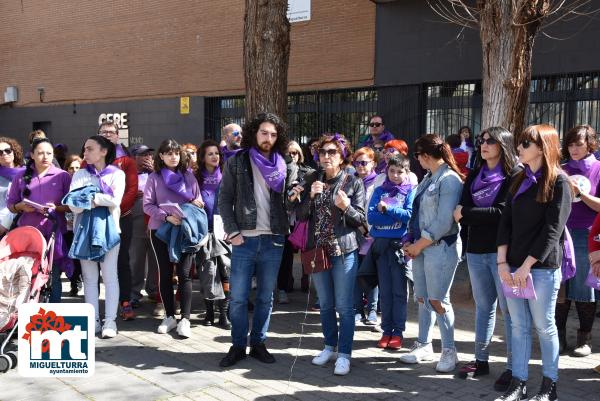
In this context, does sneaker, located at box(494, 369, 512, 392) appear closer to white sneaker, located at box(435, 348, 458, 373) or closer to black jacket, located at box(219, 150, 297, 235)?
white sneaker, located at box(435, 348, 458, 373)

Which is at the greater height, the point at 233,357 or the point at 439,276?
the point at 439,276

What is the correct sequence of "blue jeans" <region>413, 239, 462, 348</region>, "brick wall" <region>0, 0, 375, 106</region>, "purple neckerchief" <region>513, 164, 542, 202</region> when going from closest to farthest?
1. "purple neckerchief" <region>513, 164, 542, 202</region>
2. "blue jeans" <region>413, 239, 462, 348</region>
3. "brick wall" <region>0, 0, 375, 106</region>

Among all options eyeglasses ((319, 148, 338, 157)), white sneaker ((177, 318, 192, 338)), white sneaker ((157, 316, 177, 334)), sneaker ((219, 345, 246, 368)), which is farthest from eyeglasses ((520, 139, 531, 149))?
white sneaker ((157, 316, 177, 334))

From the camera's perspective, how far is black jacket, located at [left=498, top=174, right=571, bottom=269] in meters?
3.96

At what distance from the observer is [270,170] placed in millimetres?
5078

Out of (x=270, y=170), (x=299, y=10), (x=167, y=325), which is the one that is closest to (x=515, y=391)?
(x=270, y=170)

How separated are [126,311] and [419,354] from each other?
3.27 m

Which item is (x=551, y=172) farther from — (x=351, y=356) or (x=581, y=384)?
(x=351, y=356)

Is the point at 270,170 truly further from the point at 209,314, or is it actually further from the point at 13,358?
the point at 13,358

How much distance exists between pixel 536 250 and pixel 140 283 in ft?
16.0

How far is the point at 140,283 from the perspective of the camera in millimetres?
7312

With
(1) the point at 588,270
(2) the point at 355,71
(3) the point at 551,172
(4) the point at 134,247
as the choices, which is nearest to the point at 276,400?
(3) the point at 551,172

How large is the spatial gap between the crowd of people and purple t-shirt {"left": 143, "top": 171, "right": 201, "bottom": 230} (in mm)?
18

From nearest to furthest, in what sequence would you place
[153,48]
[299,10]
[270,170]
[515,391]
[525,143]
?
[525,143] < [515,391] < [270,170] < [299,10] < [153,48]
